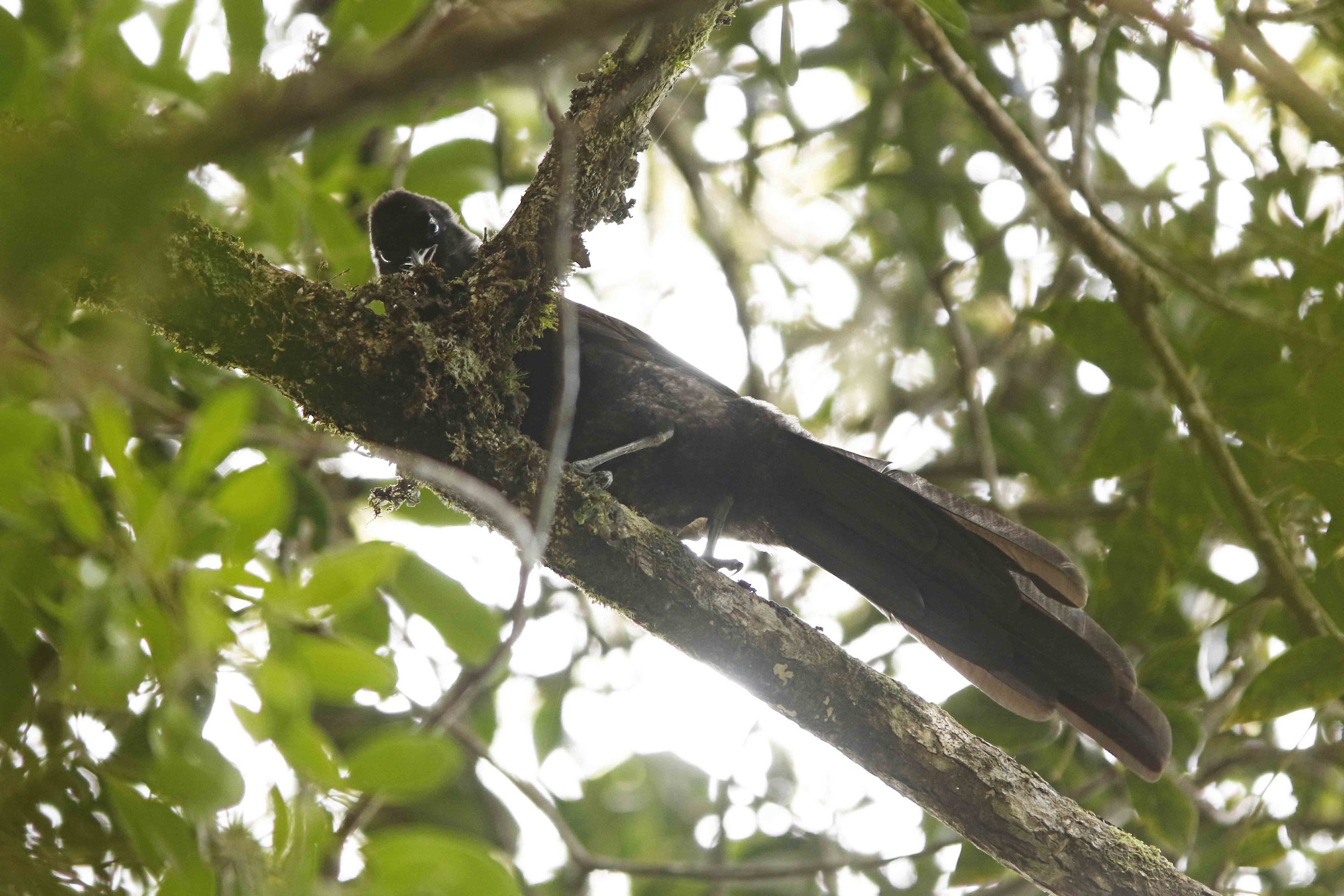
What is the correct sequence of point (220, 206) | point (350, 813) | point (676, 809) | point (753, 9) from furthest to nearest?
1. point (753, 9)
2. point (676, 809)
3. point (220, 206)
4. point (350, 813)

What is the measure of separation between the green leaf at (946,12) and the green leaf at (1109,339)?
1.18 metres

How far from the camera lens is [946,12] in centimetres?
211

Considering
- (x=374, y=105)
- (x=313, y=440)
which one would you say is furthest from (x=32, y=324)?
(x=374, y=105)

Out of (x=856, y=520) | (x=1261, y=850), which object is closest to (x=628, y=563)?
(x=856, y=520)

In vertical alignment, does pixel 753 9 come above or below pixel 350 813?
above

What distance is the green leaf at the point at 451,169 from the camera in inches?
125

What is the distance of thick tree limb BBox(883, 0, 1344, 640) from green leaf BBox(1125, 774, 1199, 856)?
0.60m

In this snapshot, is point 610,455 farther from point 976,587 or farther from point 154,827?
point 154,827

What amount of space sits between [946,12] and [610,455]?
1405mm

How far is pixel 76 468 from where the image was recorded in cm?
210

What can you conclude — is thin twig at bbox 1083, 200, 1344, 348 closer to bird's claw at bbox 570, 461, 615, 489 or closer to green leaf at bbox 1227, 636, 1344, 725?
green leaf at bbox 1227, 636, 1344, 725

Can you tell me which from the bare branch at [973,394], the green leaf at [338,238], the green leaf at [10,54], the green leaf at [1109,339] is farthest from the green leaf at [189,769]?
the bare branch at [973,394]

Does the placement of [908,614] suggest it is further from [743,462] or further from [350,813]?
[350,813]

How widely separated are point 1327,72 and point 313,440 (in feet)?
15.4
